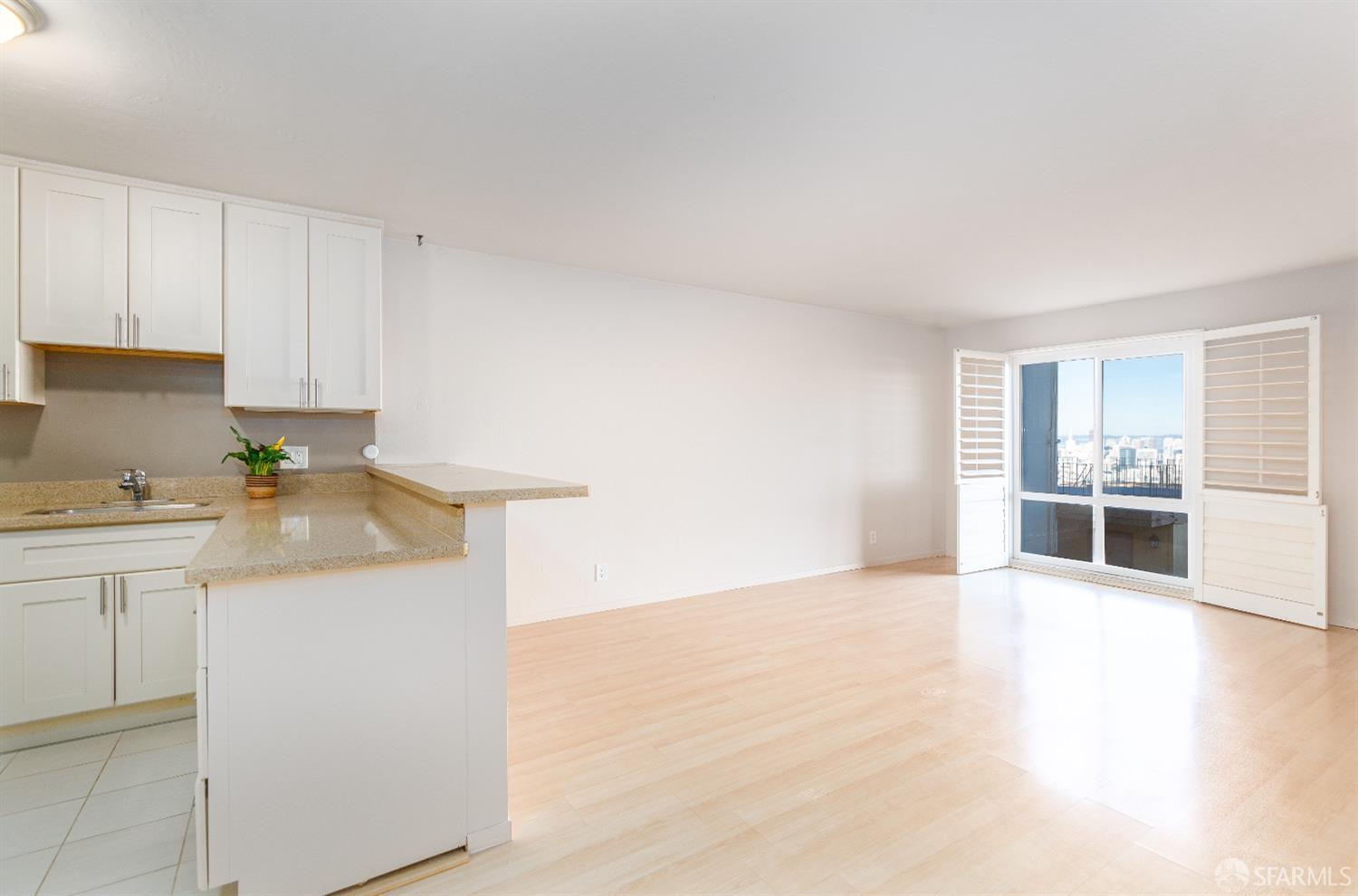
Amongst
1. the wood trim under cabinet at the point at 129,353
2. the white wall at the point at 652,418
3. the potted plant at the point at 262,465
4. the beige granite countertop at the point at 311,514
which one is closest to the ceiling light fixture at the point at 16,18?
the wood trim under cabinet at the point at 129,353

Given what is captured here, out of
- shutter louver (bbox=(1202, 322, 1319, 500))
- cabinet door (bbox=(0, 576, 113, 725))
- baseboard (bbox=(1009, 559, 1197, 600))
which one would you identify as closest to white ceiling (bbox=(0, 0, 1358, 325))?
shutter louver (bbox=(1202, 322, 1319, 500))

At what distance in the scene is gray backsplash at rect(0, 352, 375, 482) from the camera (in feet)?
9.86

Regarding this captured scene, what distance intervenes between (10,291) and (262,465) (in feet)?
3.93

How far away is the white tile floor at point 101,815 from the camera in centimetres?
181

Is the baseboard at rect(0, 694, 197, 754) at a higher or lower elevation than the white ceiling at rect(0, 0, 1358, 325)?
lower

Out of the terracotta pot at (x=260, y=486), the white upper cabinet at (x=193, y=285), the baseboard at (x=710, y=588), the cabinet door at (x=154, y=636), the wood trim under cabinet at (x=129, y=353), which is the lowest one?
the baseboard at (x=710, y=588)

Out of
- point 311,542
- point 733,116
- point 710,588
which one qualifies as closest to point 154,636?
point 311,542

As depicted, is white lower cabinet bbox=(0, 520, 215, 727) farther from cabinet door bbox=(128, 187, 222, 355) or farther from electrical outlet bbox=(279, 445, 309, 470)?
cabinet door bbox=(128, 187, 222, 355)

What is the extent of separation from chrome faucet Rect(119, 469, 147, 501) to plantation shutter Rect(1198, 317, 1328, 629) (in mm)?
7042

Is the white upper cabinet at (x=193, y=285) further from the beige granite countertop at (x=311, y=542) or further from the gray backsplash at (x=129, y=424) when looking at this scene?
the beige granite countertop at (x=311, y=542)

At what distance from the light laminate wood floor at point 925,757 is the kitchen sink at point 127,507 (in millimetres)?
1877

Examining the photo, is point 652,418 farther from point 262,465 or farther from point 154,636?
point 154,636

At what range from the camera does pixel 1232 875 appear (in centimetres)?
181

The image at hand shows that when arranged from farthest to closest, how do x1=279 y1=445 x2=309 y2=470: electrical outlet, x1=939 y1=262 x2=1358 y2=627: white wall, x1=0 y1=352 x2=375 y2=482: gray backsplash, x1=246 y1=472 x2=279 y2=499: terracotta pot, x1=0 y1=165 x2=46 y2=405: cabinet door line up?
x1=939 y1=262 x2=1358 y2=627: white wall < x1=279 y1=445 x2=309 y2=470: electrical outlet < x1=246 y1=472 x2=279 y2=499: terracotta pot < x1=0 y1=352 x2=375 y2=482: gray backsplash < x1=0 y1=165 x2=46 y2=405: cabinet door
